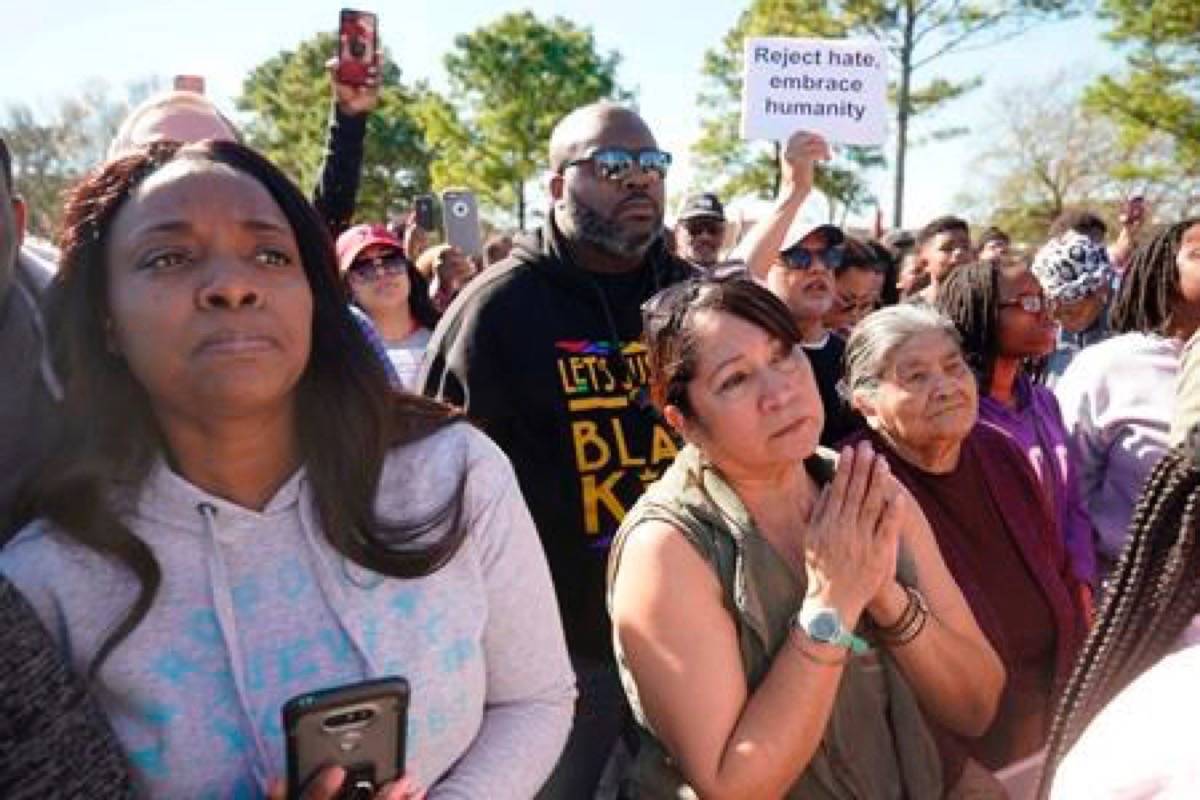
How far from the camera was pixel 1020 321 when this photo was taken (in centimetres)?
341

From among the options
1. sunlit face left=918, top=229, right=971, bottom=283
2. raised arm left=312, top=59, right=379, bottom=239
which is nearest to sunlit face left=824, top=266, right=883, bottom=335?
sunlit face left=918, top=229, right=971, bottom=283

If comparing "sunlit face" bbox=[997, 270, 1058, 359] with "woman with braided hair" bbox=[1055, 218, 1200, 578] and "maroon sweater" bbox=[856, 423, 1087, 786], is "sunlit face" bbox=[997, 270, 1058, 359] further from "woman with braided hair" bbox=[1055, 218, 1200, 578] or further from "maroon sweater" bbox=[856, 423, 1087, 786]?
"maroon sweater" bbox=[856, 423, 1087, 786]

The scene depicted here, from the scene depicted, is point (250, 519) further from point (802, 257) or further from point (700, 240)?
point (700, 240)

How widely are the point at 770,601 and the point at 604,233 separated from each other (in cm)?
137

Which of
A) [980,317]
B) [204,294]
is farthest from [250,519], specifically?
[980,317]

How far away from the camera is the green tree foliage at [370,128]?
40594 millimetres

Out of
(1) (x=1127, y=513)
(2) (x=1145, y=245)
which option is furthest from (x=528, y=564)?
(2) (x=1145, y=245)

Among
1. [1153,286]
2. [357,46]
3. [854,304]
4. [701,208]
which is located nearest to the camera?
[357,46]

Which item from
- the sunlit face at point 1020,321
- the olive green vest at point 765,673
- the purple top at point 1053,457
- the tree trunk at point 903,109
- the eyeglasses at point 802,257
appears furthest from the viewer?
the tree trunk at point 903,109

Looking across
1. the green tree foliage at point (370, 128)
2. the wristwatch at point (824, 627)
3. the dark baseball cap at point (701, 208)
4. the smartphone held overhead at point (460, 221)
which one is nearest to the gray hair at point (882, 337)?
the wristwatch at point (824, 627)

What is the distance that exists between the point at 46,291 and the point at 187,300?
308mm

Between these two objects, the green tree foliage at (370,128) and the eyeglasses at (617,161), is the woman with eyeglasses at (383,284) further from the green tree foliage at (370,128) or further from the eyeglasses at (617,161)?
the green tree foliage at (370,128)

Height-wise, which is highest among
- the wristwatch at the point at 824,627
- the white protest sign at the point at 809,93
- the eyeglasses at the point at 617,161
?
the white protest sign at the point at 809,93

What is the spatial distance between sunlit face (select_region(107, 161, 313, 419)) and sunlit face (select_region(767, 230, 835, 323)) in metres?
2.63
